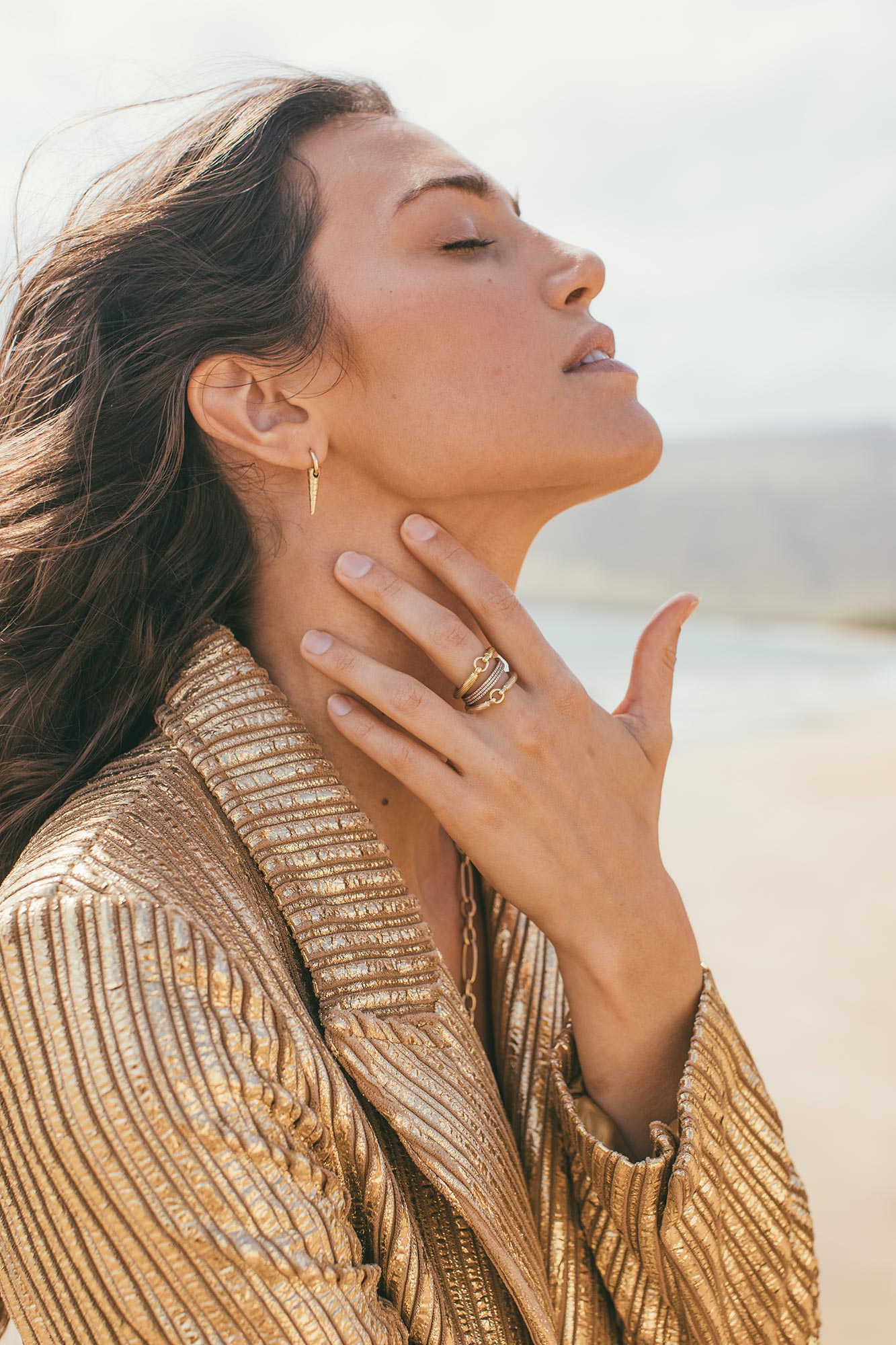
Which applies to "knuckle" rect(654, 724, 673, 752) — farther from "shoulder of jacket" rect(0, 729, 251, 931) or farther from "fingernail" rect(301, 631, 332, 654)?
"shoulder of jacket" rect(0, 729, 251, 931)

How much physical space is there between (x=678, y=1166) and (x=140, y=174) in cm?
190

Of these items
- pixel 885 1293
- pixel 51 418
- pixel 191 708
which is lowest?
pixel 885 1293

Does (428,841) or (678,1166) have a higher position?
(428,841)

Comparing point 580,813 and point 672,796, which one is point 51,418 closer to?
point 580,813

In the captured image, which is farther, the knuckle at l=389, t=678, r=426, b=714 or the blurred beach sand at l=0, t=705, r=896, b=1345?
the blurred beach sand at l=0, t=705, r=896, b=1345

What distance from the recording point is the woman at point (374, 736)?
1391 millimetres

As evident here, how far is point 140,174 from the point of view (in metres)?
2.00

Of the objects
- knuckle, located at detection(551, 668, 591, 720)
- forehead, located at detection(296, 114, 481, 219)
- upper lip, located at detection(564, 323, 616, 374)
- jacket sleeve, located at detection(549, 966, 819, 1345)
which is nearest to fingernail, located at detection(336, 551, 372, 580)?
knuckle, located at detection(551, 668, 591, 720)

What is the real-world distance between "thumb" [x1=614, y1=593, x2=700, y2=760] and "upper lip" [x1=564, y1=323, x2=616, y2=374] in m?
0.45

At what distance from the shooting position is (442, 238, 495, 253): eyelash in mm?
1840

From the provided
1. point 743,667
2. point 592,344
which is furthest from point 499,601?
point 743,667

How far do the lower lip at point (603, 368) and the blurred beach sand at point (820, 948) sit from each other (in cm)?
301

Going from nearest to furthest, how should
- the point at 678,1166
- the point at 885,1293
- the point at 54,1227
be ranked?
the point at 54,1227
the point at 678,1166
the point at 885,1293

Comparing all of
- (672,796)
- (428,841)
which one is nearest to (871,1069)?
(428,841)
